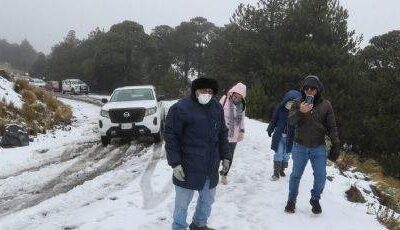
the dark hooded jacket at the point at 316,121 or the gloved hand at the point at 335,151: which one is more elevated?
the dark hooded jacket at the point at 316,121

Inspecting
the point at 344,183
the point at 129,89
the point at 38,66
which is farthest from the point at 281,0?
the point at 38,66

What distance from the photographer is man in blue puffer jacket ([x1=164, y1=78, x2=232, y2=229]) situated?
5.29 meters

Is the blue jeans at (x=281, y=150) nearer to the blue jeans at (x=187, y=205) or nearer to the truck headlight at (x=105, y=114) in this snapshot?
the blue jeans at (x=187, y=205)

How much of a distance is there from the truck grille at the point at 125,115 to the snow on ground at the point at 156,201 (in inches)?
86.4

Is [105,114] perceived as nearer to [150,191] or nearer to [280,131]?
[150,191]

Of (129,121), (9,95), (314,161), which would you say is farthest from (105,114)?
(314,161)

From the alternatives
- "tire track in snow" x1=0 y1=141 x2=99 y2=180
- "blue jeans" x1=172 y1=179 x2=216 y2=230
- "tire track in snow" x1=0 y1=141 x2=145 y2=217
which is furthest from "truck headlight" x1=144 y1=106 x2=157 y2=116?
"blue jeans" x1=172 y1=179 x2=216 y2=230

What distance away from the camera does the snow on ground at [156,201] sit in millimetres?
6859

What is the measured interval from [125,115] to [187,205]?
877 cm

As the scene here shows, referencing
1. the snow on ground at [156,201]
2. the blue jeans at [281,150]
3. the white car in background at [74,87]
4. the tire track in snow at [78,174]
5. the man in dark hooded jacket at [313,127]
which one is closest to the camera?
the man in dark hooded jacket at [313,127]

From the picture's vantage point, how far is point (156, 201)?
7863 millimetres

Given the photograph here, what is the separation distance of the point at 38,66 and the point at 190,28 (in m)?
41.9

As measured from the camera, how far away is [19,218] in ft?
23.4

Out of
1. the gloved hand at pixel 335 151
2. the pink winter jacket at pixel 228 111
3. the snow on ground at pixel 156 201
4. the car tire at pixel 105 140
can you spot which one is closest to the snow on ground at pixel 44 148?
the snow on ground at pixel 156 201
